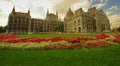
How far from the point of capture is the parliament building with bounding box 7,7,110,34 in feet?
277

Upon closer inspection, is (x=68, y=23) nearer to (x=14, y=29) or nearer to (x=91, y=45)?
(x=14, y=29)

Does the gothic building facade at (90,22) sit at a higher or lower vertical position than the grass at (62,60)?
higher

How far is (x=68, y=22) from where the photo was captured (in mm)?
104062

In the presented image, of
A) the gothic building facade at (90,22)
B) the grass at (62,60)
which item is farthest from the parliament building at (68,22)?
the grass at (62,60)

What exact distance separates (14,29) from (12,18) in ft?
29.4

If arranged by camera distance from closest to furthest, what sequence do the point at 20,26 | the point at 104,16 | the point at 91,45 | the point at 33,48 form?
the point at 33,48 → the point at 91,45 → the point at 104,16 → the point at 20,26

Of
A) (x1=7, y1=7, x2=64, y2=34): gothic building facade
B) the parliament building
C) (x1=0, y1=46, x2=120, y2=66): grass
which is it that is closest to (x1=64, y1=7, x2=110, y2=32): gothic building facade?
the parliament building

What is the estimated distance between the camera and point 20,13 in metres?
106

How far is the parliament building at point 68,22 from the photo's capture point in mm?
84500

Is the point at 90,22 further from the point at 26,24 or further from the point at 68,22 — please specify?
the point at 26,24

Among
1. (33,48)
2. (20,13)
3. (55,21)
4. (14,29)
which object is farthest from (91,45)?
(55,21)

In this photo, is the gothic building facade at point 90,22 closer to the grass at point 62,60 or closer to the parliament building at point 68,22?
the parliament building at point 68,22

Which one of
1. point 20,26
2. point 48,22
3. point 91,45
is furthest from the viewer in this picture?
point 48,22

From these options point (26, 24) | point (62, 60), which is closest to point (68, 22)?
point (26, 24)
